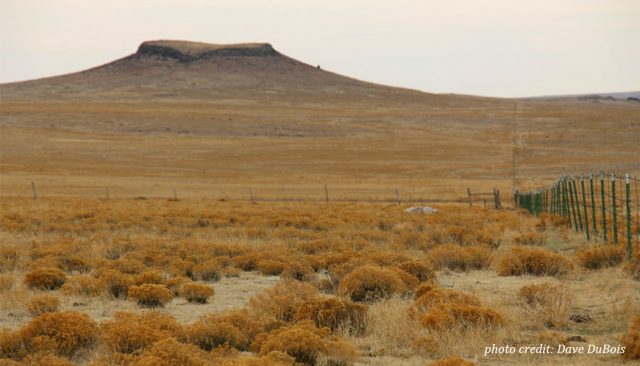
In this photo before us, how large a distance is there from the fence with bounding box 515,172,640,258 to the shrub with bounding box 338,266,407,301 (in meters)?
4.75

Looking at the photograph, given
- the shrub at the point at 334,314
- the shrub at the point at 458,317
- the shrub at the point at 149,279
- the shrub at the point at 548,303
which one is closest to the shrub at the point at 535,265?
the shrub at the point at 548,303

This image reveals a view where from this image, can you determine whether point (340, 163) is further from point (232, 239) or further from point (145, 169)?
point (232, 239)

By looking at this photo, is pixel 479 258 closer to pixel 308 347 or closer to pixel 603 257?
pixel 603 257

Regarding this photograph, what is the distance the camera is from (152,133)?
111 meters

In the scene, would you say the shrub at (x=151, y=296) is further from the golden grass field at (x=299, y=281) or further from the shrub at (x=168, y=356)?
the shrub at (x=168, y=356)

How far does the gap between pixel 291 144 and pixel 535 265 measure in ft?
287

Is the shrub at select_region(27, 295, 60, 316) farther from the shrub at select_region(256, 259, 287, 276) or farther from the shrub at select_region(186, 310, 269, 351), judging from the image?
the shrub at select_region(256, 259, 287, 276)

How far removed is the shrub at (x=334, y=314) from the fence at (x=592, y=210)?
6.44m

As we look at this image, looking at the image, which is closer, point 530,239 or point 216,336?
point 216,336

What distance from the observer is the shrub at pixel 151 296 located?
40.6ft

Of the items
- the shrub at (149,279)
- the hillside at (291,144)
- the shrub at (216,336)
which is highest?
the shrub at (216,336)

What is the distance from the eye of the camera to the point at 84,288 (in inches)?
530

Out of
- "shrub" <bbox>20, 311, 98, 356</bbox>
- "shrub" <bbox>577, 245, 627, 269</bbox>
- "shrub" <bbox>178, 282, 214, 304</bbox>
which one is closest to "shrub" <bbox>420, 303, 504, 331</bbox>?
"shrub" <bbox>20, 311, 98, 356</bbox>

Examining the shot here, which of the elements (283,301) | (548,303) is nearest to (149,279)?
(283,301)
